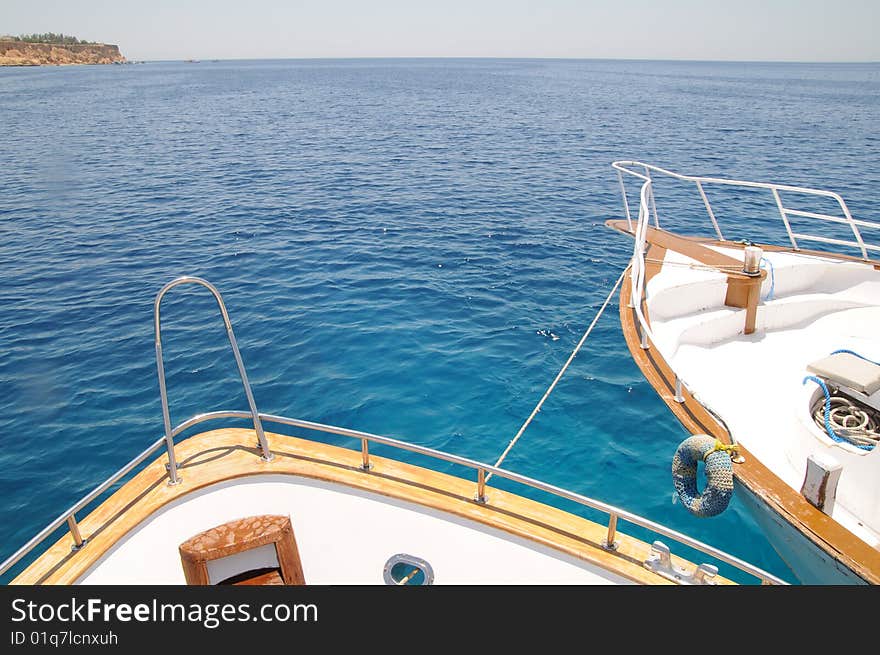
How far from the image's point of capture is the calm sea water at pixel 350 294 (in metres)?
8.80

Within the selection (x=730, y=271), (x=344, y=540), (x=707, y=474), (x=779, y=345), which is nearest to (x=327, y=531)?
(x=344, y=540)

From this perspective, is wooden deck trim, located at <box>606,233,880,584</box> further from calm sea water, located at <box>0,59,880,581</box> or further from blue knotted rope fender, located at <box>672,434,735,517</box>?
calm sea water, located at <box>0,59,880,581</box>

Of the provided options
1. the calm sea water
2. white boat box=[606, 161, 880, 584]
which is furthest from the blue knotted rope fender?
the calm sea water

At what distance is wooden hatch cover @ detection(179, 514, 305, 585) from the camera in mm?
3650

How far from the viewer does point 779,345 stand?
30.4ft

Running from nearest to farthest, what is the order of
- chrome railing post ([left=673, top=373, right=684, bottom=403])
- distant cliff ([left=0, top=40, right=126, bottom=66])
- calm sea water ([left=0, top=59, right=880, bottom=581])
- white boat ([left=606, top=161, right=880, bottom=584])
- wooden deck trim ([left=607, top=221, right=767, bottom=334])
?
white boat ([left=606, top=161, right=880, bottom=584])
chrome railing post ([left=673, top=373, right=684, bottom=403])
calm sea water ([left=0, top=59, right=880, bottom=581])
wooden deck trim ([left=607, top=221, right=767, bottom=334])
distant cliff ([left=0, top=40, right=126, bottom=66])

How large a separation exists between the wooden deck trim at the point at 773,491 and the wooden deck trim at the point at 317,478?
1.45m

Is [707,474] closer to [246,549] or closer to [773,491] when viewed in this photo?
[773,491]

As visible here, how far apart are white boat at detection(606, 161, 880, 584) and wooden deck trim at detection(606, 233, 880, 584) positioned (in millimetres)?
12

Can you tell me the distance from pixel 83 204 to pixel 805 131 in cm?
4340

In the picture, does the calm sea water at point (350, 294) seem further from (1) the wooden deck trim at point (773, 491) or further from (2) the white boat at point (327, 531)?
(2) the white boat at point (327, 531)

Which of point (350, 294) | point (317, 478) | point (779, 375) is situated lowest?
point (350, 294)

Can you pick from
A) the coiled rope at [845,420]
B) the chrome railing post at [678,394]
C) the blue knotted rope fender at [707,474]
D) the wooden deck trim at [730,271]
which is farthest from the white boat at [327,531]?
the wooden deck trim at [730,271]

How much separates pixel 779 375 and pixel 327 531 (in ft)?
23.1
